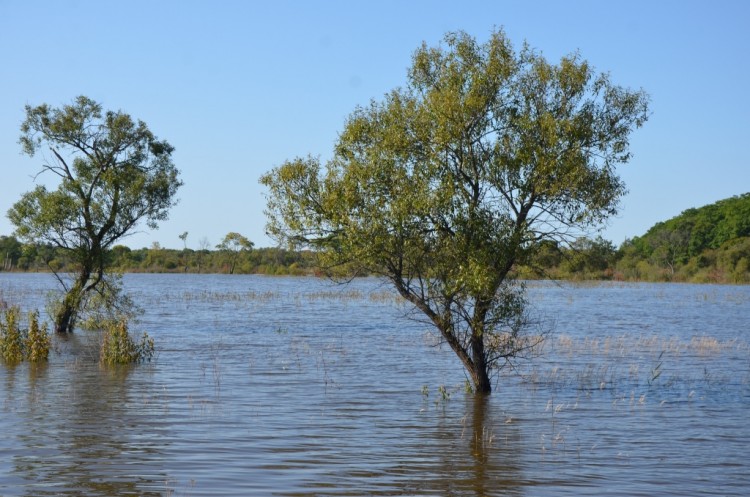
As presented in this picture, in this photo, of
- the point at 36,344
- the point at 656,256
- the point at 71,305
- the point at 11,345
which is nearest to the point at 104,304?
the point at 71,305

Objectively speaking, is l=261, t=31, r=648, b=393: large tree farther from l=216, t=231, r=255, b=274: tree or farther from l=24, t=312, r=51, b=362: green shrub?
l=216, t=231, r=255, b=274: tree

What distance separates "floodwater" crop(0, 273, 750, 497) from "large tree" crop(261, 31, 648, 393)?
2132 millimetres

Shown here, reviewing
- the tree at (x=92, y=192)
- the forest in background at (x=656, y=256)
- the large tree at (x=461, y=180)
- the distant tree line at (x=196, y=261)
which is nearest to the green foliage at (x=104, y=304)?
the tree at (x=92, y=192)

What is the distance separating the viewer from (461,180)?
20.5 m

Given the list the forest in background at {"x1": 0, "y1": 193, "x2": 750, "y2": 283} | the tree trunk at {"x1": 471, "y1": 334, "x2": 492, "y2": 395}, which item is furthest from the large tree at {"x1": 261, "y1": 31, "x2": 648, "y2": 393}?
the forest in background at {"x1": 0, "y1": 193, "x2": 750, "y2": 283}

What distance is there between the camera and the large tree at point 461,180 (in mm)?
19812

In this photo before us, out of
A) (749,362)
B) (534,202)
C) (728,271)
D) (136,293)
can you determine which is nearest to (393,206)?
(534,202)

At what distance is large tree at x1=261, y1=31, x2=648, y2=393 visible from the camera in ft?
65.0

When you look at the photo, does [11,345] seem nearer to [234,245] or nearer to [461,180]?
[461,180]

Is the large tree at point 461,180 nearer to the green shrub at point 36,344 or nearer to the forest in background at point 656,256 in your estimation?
the green shrub at point 36,344

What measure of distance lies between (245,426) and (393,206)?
627cm

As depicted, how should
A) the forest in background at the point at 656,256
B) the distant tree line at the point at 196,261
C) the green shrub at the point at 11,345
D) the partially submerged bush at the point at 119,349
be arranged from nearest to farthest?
the green shrub at the point at 11,345 < the partially submerged bush at the point at 119,349 < the forest in background at the point at 656,256 < the distant tree line at the point at 196,261

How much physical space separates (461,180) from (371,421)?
6444 mm

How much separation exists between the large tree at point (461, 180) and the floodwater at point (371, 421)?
6.99 feet
